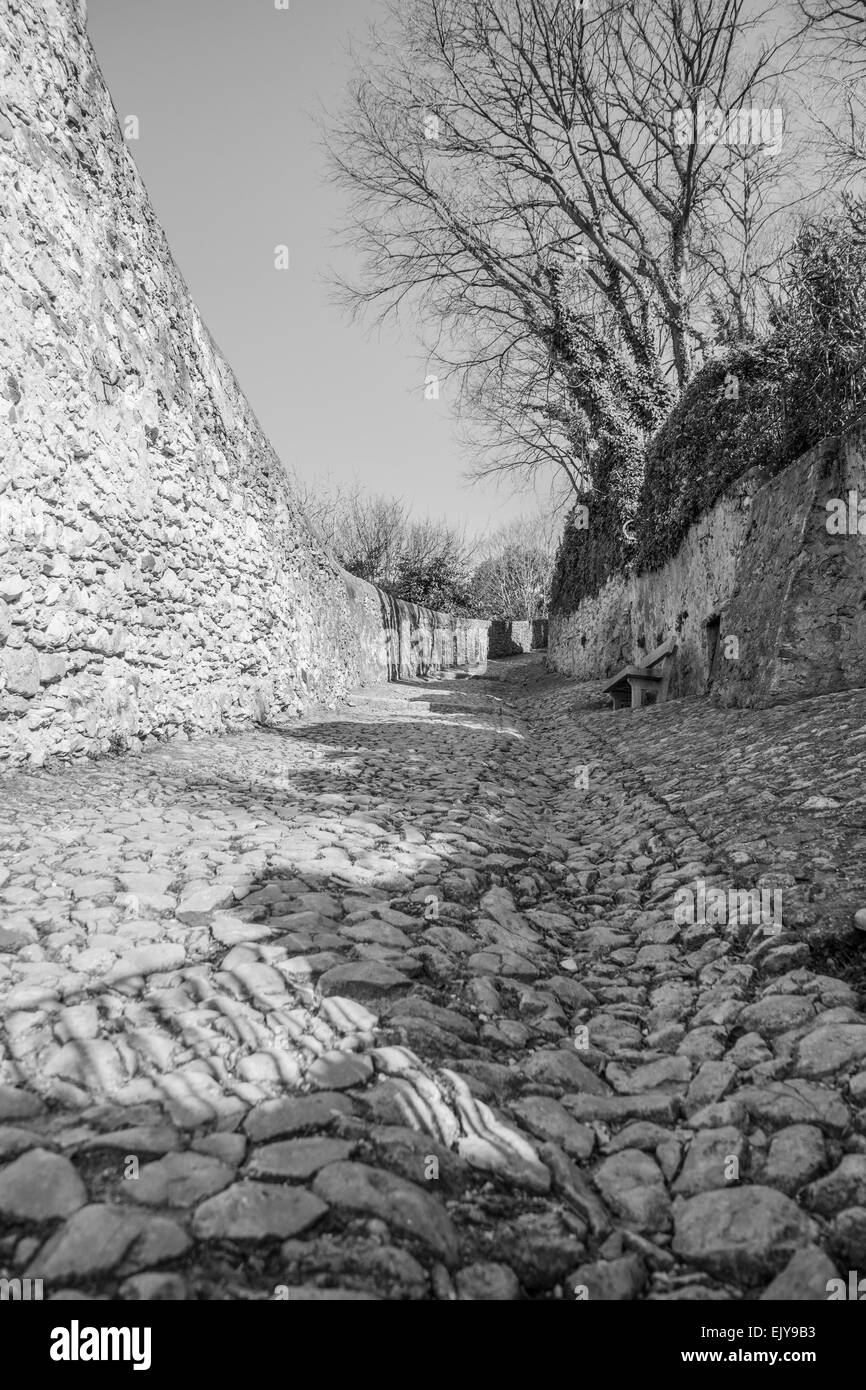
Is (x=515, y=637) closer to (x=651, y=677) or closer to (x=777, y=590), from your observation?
(x=651, y=677)

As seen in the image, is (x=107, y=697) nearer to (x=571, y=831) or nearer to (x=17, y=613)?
(x=17, y=613)

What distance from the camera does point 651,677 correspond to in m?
10.1

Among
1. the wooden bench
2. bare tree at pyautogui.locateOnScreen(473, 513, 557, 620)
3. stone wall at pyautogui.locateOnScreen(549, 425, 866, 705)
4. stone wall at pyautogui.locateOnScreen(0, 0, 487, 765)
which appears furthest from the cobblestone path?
bare tree at pyautogui.locateOnScreen(473, 513, 557, 620)

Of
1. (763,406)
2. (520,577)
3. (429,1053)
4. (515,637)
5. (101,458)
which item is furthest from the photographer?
(520,577)

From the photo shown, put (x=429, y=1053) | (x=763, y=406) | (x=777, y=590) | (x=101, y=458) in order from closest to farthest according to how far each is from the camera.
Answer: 1. (x=429, y=1053)
2. (x=101, y=458)
3. (x=777, y=590)
4. (x=763, y=406)

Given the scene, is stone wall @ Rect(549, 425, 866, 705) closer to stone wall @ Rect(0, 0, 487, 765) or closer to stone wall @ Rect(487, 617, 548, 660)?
stone wall @ Rect(0, 0, 487, 765)

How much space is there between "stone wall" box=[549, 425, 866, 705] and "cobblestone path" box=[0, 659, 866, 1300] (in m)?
1.86

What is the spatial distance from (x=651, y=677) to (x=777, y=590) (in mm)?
3285

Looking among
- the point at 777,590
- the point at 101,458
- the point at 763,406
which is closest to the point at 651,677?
the point at 777,590

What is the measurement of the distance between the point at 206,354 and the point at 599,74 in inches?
534

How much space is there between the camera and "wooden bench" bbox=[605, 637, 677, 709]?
1009cm

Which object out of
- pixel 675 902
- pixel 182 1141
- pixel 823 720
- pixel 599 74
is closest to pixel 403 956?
pixel 182 1141

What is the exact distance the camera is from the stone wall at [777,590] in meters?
6.26

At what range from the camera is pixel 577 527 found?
19.5 m
